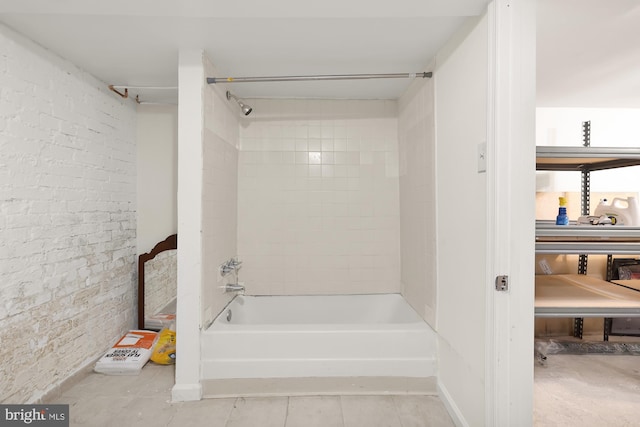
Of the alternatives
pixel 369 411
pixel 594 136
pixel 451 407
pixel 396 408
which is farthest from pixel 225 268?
pixel 594 136

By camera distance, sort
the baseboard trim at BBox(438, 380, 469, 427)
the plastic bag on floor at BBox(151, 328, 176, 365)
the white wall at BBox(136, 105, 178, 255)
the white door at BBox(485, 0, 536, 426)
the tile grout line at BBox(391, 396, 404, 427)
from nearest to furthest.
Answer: the white door at BBox(485, 0, 536, 426)
the baseboard trim at BBox(438, 380, 469, 427)
the tile grout line at BBox(391, 396, 404, 427)
the plastic bag on floor at BBox(151, 328, 176, 365)
the white wall at BBox(136, 105, 178, 255)

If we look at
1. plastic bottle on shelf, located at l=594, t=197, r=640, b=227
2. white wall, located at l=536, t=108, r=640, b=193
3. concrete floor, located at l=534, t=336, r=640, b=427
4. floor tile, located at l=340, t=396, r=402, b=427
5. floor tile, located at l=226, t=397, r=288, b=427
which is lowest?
floor tile, located at l=226, t=397, r=288, b=427

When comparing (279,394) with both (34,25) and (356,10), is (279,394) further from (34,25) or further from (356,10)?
(34,25)

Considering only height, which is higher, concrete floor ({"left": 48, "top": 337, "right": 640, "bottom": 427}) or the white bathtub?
the white bathtub

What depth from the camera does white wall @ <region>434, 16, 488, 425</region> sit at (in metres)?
1.58

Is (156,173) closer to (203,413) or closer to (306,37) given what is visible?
(306,37)

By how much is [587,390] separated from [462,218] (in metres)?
1.43

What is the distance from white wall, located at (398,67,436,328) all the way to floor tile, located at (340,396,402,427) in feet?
1.77

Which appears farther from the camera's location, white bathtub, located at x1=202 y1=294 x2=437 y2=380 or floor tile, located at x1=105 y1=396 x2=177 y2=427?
white bathtub, located at x1=202 y1=294 x2=437 y2=380

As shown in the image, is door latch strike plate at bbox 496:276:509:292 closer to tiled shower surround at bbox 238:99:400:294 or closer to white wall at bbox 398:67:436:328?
white wall at bbox 398:67:436:328

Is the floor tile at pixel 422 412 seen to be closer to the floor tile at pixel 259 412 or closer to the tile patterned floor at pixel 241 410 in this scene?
the tile patterned floor at pixel 241 410

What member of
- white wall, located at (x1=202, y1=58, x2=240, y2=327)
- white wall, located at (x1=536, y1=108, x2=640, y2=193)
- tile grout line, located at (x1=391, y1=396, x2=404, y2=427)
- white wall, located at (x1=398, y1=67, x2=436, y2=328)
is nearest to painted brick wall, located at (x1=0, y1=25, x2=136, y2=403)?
white wall, located at (x1=202, y1=58, x2=240, y2=327)

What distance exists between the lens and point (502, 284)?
1439 mm

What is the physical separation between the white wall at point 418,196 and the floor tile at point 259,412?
102 centimetres
